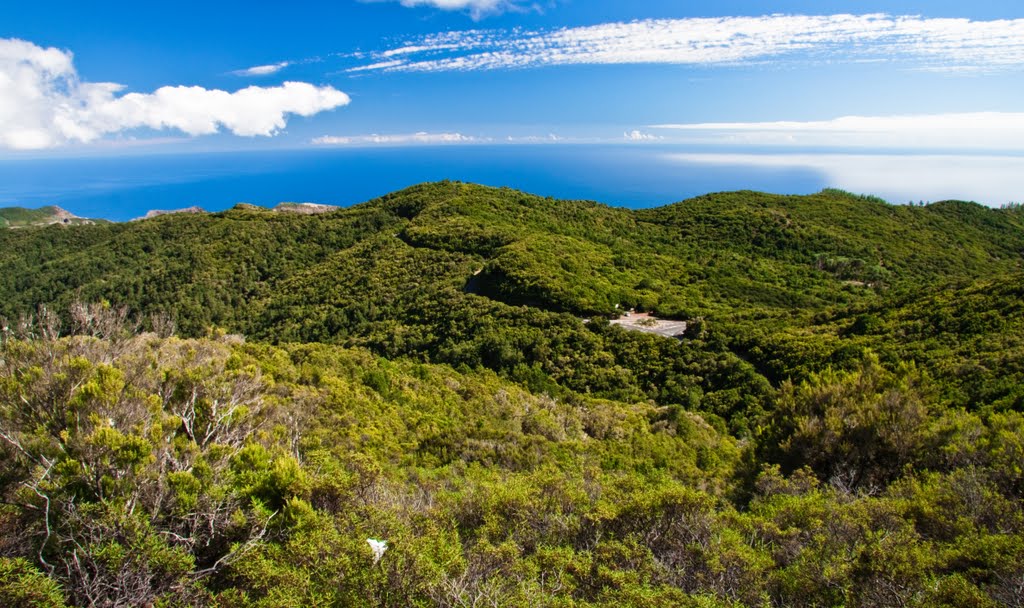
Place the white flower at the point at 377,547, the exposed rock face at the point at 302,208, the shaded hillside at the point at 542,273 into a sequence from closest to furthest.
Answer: the white flower at the point at 377,547, the shaded hillside at the point at 542,273, the exposed rock face at the point at 302,208

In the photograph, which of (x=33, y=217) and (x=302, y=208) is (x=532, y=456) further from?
(x=33, y=217)

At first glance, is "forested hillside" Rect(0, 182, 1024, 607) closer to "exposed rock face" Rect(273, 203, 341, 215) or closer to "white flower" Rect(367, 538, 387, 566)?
"white flower" Rect(367, 538, 387, 566)

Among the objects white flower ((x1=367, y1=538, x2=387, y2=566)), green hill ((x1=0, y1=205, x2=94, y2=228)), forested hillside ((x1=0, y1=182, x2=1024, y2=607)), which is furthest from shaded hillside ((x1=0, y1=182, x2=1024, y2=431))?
green hill ((x1=0, y1=205, x2=94, y2=228))

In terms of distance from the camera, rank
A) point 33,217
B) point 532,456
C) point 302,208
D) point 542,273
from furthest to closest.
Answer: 1. point 33,217
2. point 302,208
3. point 542,273
4. point 532,456

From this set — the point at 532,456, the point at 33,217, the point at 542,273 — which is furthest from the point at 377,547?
the point at 33,217

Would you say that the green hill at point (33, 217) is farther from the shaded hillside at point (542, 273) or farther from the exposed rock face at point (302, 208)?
the exposed rock face at point (302, 208)

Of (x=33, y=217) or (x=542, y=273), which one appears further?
(x=33, y=217)

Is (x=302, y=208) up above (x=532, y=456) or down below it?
above

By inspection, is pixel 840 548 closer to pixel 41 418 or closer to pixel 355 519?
pixel 355 519

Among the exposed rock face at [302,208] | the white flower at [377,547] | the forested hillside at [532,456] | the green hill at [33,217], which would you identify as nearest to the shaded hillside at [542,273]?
the forested hillside at [532,456]

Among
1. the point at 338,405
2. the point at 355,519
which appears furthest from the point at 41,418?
the point at 338,405
